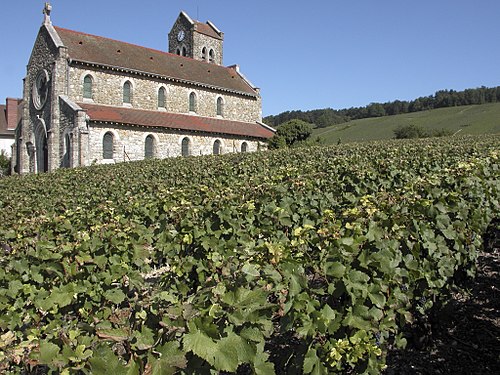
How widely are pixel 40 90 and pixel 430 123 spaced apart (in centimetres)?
5386

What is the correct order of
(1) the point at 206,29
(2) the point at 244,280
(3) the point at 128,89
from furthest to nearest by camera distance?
(1) the point at 206,29 → (3) the point at 128,89 → (2) the point at 244,280

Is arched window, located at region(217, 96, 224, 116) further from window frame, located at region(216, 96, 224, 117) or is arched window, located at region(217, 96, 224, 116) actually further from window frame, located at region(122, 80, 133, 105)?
window frame, located at region(122, 80, 133, 105)

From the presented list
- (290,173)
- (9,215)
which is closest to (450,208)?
(290,173)

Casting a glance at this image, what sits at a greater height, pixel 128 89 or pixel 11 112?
pixel 11 112

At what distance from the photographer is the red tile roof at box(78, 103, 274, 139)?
26992 mm

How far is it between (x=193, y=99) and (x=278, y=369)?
3275cm

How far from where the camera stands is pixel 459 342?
148 inches

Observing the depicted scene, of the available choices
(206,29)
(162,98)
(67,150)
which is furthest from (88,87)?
(206,29)

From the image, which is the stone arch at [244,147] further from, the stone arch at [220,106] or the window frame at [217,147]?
the stone arch at [220,106]

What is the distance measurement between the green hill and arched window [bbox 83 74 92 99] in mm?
32166

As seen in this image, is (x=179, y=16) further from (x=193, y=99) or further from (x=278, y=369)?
(x=278, y=369)

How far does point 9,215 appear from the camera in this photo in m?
7.87

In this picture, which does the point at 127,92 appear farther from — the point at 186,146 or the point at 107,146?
the point at 186,146

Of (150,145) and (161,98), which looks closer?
(150,145)
